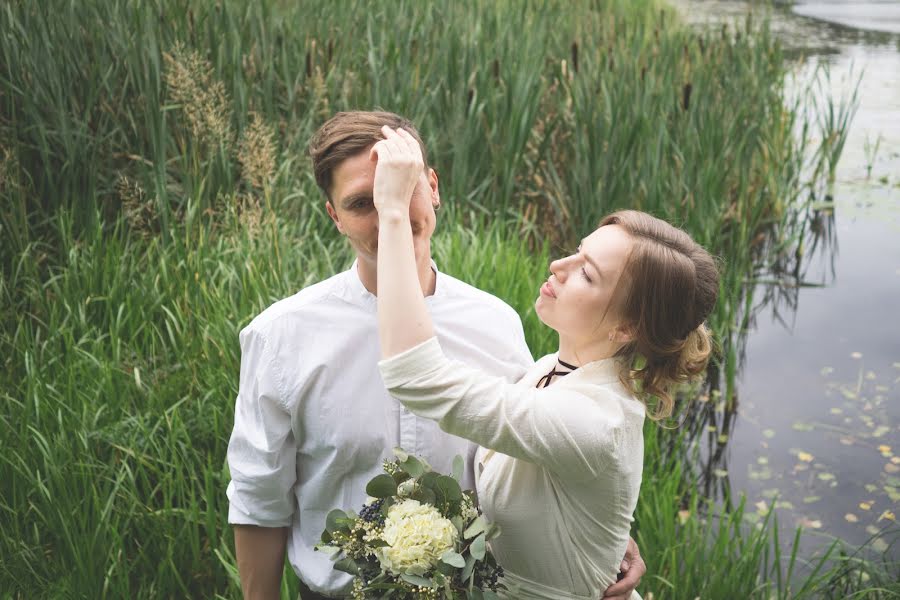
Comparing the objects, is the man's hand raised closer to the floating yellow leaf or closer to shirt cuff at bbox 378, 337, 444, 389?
shirt cuff at bbox 378, 337, 444, 389

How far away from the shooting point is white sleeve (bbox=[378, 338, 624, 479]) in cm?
135

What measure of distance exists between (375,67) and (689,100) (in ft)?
6.19

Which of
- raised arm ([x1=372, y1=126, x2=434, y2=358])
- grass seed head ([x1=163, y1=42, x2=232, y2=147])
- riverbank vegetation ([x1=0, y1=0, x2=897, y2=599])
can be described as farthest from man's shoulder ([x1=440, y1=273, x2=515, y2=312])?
grass seed head ([x1=163, y1=42, x2=232, y2=147])

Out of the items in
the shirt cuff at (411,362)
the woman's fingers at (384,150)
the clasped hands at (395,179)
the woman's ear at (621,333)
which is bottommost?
the woman's ear at (621,333)

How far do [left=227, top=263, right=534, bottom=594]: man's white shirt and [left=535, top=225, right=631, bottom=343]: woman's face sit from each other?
222mm

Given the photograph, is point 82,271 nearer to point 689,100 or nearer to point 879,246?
point 689,100

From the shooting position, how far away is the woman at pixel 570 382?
1355 mm

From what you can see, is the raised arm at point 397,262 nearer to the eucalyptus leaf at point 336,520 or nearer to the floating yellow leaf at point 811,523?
the eucalyptus leaf at point 336,520

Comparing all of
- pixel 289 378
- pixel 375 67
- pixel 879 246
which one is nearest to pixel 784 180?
pixel 879 246

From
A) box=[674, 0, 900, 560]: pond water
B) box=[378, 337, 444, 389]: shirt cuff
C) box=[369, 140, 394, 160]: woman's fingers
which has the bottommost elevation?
box=[674, 0, 900, 560]: pond water

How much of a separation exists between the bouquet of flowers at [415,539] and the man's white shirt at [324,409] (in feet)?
0.47

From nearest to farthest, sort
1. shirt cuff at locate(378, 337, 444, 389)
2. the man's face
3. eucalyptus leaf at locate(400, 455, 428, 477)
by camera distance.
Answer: shirt cuff at locate(378, 337, 444, 389)
eucalyptus leaf at locate(400, 455, 428, 477)
the man's face

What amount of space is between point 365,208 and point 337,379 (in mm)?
330

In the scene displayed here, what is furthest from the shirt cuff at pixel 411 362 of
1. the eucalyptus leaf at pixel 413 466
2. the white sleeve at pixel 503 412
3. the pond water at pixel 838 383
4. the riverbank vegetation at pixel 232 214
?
the pond water at pixel 838 383
